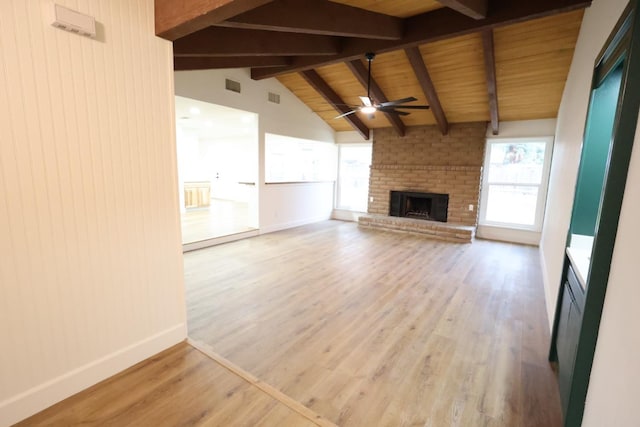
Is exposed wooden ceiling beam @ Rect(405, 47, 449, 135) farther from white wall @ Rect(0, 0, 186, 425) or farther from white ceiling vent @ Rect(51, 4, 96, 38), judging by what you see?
white ceiling vent @ Rect(51, 4, 96, 38)

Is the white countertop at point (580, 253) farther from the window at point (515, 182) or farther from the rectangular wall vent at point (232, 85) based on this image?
the rectangular wall vent at point (232, 85)

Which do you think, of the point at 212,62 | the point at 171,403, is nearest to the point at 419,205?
the point at 212,62

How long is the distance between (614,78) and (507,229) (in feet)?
16.2

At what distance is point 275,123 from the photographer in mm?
6180

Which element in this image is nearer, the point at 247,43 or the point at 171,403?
the point at 171,403

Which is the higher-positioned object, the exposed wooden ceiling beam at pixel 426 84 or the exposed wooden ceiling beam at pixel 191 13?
the exposed wooden ceiling beam at pixel 426 84

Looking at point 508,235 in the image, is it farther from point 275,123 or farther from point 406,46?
point 275,123

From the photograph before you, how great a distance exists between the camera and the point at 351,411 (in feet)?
5.78

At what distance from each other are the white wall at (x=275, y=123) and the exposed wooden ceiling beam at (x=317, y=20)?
2.23 meters

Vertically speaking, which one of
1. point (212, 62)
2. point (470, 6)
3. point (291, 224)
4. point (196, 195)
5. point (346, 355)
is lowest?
point (346, 355)

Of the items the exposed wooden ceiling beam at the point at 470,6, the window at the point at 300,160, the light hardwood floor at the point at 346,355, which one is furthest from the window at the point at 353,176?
the exposed wooden ceiling beam at the point at 470,6

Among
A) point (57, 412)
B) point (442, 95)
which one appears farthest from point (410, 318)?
point (442, 95)

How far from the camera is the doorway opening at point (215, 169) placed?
5.86 metres

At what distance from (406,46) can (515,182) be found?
152 inches
